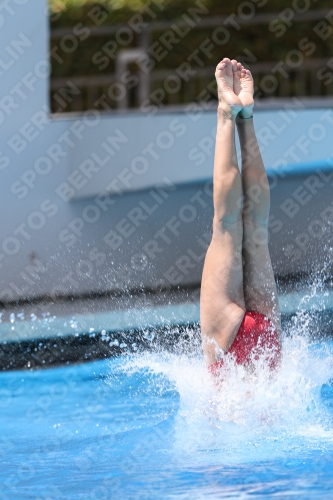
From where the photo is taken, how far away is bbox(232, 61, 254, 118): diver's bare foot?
2.89 m

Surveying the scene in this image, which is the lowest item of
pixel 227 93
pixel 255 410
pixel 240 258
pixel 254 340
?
pixel 255 410

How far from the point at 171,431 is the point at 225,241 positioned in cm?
86

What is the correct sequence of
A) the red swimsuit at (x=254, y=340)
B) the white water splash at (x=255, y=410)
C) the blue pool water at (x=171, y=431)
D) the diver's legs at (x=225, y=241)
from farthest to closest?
the red swimsuit at (x=254, y=340) < the diver's legs at (x=225, y=241) < the white water splash at (x=255, y=410) < the blue pool water at (x=171, y=431)

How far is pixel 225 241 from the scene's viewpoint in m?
2.96

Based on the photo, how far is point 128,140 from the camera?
6121 mm

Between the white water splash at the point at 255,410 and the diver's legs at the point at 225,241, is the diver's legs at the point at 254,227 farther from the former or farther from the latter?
the white water splash at the point at 255,410

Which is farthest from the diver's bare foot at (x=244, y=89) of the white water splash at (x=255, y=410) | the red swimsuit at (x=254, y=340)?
the white water splash at (x=255, y=410)

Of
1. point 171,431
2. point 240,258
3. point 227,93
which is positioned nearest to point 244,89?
point 227,93

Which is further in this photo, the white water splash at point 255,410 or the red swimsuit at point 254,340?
the red swimsuit at point 254,340

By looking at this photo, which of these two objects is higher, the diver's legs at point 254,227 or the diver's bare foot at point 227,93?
the diver's bare foot at point 227,93

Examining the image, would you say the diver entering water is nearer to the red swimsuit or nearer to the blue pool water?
the red swimsuit

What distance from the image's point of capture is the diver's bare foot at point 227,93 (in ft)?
9.35

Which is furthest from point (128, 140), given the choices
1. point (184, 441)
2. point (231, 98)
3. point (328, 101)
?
point (184, 441)

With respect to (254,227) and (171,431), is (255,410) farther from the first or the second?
(254,227)
